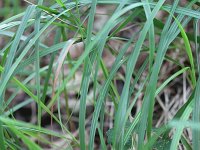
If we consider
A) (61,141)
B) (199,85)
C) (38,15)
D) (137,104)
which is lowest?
(61,141)

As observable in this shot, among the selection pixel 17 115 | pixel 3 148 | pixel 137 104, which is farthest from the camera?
pixel 17 115

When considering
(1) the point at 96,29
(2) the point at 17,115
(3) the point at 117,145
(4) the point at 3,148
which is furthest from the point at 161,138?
(1) the point at 96,29

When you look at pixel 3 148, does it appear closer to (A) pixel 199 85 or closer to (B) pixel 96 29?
(A) pixel 199 85

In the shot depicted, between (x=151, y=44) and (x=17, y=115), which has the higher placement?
(x=151, y=44)

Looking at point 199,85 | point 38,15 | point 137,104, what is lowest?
point 137,104

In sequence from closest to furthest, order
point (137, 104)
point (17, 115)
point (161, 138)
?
point (161, 138) → point (137, 104) → point (17, 115)

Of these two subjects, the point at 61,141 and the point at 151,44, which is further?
the point at 61,141

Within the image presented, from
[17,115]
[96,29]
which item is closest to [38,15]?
[17,115]

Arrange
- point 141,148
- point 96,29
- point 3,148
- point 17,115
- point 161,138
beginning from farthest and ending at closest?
point 96,29
point 17,115
point 161,138
point 3,148
point 141,148

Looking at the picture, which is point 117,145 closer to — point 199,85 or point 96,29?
point 199,85
